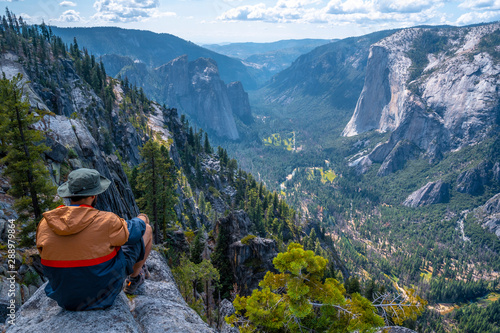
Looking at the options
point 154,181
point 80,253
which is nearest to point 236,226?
point 154,181

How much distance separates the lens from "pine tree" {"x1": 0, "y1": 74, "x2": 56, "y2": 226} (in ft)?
46.3

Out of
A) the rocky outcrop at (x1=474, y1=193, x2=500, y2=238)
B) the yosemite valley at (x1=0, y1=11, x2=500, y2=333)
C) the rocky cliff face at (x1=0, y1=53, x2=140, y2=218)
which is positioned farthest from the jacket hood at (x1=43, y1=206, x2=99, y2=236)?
the rocky outcrop at (x1=474, y1=193, x2=500, y2=238)

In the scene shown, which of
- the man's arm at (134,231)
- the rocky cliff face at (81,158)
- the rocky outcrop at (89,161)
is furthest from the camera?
the rocky outcrop at (89,161)

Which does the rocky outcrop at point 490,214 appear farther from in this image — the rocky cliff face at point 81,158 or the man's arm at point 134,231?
the man's arm at point 134,231

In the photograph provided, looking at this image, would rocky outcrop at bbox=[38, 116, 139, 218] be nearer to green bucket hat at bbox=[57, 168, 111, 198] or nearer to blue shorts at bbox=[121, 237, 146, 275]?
blue shorts at bbox=[121, 237, 146, 275]

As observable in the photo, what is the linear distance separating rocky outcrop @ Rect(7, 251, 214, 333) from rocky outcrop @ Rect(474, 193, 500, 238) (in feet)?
787

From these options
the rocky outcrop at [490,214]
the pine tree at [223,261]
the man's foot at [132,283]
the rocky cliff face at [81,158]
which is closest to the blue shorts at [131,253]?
the man's foot at [132,283]

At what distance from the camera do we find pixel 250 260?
39594 mm

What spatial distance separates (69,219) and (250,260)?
121 ft

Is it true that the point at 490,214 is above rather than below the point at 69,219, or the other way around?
below

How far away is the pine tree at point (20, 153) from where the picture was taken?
1411 cm

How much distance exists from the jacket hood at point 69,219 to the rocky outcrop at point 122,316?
208 cm

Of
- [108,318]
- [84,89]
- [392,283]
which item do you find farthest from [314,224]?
[108,318]

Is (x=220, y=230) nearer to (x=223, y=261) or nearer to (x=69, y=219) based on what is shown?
(x=223, y=261)
